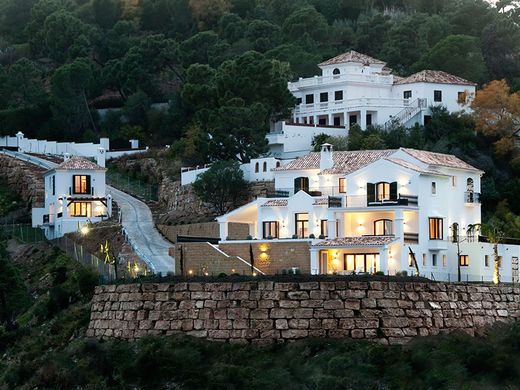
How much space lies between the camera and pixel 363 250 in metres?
68.9

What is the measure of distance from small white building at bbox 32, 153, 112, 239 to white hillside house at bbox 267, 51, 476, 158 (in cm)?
1030

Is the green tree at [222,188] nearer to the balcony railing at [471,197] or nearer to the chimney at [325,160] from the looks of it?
the chimney at [325,160]

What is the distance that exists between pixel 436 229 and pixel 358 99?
28.3 m

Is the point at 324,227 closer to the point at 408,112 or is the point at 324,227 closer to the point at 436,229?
the point at 436,229

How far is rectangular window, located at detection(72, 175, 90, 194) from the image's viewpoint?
3723 inches

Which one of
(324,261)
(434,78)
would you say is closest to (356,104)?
(434,78)

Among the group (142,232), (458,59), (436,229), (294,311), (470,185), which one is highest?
(458,59)

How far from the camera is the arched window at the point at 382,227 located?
72.2m

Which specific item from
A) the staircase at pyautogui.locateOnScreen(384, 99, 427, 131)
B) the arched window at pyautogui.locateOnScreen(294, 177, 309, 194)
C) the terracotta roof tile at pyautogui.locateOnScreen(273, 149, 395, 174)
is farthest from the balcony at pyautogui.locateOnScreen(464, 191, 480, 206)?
the staircase at pyautogui.locateOnScreen(384, 99, 427, 131)

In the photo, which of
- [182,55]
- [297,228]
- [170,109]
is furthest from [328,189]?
[182,55]

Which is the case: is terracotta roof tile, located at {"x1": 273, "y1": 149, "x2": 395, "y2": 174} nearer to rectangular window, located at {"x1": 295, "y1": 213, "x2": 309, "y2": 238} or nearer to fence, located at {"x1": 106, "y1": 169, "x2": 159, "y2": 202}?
rectangular window, located at {"x1": 295, "y1": 213, "x2": 309, "y2": 238}

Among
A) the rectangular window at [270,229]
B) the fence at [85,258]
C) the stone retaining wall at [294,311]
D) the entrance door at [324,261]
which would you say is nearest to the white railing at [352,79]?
the fence at [85,258]

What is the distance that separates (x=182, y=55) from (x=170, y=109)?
10.1m

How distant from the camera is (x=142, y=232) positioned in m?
87.3
